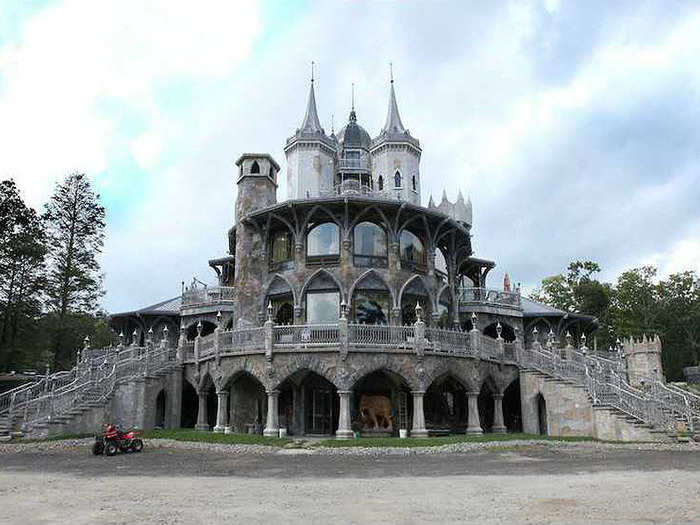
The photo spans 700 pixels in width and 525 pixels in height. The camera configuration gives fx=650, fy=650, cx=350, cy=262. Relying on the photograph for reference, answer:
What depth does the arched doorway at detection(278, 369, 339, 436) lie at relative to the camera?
31312 mm

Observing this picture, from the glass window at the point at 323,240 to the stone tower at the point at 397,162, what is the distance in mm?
20996

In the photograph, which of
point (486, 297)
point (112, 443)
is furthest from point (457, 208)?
point (112, 443)

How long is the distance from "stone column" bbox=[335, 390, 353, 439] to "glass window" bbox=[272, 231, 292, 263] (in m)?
9.06

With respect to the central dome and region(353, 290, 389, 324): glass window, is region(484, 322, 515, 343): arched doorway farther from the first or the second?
the central dome

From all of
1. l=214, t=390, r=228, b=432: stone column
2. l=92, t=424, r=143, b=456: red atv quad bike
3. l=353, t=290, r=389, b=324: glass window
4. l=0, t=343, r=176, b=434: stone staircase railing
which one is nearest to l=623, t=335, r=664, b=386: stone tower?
l=353, t=290, r=389, b=324: glass window

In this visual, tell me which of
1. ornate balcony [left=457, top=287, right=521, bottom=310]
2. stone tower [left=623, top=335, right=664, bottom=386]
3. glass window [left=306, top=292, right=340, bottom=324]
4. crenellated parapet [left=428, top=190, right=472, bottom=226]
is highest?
crenellated parapet [left=428, top=190, right=472, bottom=226]

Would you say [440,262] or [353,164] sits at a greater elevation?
[353,164]

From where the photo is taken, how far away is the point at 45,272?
48.7 m

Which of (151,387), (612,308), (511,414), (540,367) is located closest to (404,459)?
(540,367)

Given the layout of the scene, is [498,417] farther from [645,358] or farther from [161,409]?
[161,409]

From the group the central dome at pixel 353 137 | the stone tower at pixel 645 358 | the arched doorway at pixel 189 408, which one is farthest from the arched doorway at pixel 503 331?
the central dome at pixel 353 137

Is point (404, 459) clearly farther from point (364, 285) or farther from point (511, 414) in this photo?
point (511, 414)

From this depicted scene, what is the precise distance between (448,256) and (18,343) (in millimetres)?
33119

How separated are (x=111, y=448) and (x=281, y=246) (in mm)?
14699
